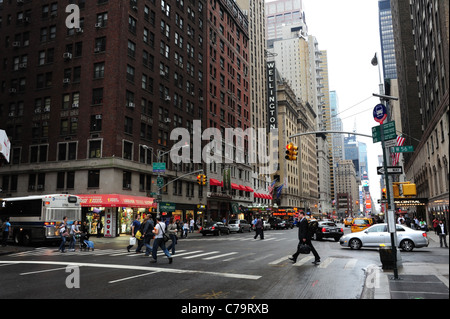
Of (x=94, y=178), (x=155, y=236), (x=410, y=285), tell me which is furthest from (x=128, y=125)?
(x=410, y=285)

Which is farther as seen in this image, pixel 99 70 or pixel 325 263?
pixel 99 70

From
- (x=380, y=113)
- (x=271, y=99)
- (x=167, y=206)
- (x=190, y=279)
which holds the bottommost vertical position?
(x=190, y=279)

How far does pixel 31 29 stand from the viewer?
4284 centimetres

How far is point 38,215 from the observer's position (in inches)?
942

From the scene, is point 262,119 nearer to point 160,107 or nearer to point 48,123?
point 160,107

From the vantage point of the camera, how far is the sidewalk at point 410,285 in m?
7.56

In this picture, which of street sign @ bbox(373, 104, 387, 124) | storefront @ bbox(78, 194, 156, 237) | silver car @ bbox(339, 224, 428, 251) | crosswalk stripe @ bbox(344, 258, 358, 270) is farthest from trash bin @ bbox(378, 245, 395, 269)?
storefront @ bbox(78, 194, 156, 237)

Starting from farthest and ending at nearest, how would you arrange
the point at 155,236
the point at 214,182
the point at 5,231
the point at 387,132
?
the point at 214,182 < the point at 5,231 < the point at 155,236 < the point at 387,132

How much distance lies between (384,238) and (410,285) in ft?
37.5

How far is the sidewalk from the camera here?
756cm

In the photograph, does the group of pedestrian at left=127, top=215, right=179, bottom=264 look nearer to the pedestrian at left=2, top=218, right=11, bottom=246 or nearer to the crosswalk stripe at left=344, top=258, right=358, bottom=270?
the crosswalk stripe at left=344, top=258, right=358, bottom=270

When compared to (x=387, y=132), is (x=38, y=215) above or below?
below

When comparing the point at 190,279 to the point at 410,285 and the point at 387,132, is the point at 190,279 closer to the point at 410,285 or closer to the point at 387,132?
the point at 410,285

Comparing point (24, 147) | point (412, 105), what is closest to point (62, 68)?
point (24, 147)
